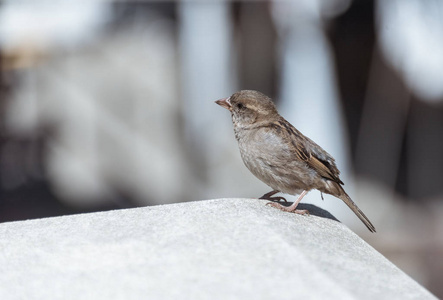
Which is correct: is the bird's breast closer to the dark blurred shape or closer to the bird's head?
the bird's head

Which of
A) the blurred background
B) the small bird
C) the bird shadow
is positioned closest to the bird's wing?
the small bird

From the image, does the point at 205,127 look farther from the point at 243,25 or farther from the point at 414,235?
the point at 414,235

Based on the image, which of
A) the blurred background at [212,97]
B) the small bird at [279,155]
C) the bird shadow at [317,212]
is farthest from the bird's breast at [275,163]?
the blurred background at [212,97]

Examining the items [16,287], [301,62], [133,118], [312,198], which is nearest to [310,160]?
[16,287]

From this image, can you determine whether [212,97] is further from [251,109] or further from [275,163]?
[275,163]

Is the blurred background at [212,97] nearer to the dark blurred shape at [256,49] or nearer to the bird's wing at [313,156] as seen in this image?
the dark blurred shape at [256,49]

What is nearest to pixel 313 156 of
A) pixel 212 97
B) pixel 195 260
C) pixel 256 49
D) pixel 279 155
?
pixel 279 155
